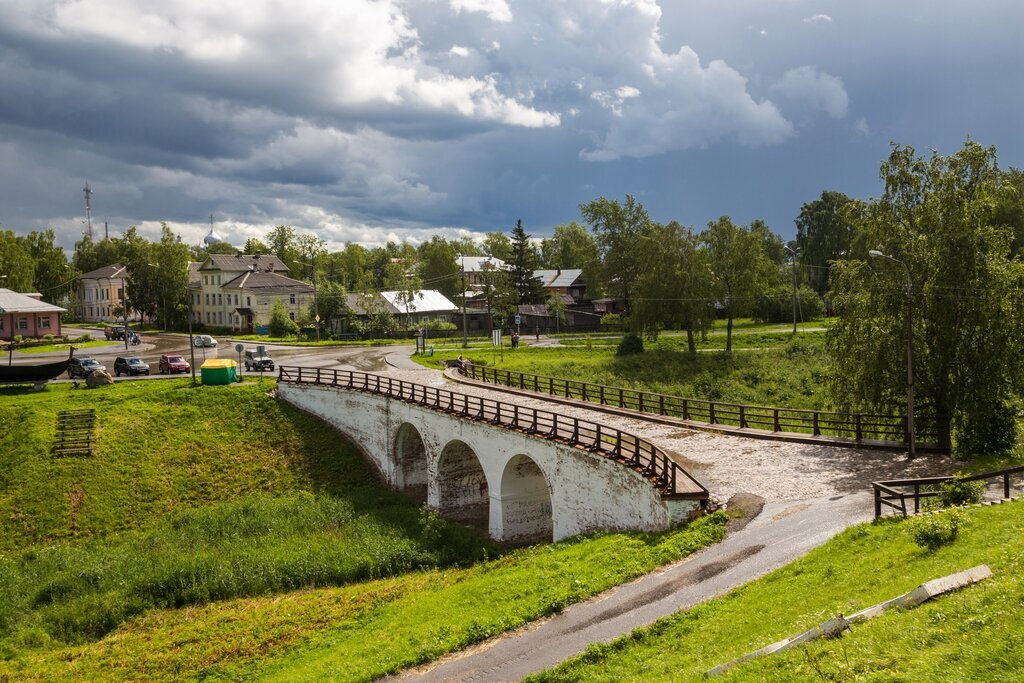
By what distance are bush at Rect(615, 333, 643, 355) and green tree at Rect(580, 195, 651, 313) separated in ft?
78.1

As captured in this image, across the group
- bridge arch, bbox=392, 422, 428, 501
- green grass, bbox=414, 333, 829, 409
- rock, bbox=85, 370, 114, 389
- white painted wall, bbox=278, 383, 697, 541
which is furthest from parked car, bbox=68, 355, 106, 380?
bridge arch, bbox=392, 422, 428, 501

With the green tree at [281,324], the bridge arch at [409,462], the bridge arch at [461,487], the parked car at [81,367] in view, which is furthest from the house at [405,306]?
the bridge arch at [461,487]

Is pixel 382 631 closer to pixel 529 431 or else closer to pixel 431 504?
pixel 529 431

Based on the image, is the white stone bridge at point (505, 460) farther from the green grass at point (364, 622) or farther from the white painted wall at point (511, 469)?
the green grass at point (364, 622)

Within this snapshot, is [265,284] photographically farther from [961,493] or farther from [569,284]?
[961,493]

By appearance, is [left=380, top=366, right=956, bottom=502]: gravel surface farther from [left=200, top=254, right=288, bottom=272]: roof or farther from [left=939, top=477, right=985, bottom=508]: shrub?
[left=200, top=254, right=288, bottom=272]: roof

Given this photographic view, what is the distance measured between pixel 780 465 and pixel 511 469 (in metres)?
9.28

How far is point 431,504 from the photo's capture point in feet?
101

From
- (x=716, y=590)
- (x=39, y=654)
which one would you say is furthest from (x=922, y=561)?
(x=39, y=654)

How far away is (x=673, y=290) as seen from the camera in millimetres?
58406

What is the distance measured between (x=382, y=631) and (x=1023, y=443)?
61.7 ft

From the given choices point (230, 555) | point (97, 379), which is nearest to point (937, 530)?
point (230, 555)

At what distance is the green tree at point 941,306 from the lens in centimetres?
2144

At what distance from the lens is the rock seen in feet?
131
